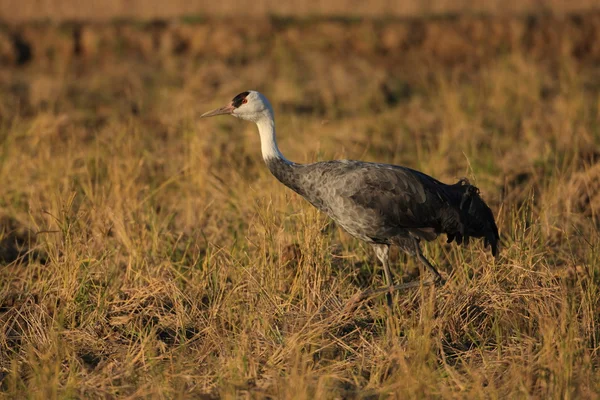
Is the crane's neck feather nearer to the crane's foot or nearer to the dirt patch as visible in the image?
the crane's foot

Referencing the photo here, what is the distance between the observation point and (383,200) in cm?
569

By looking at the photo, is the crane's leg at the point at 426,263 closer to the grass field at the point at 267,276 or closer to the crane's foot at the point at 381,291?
the crane's foot at the point at 381,291

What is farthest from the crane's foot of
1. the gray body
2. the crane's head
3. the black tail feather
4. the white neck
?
the crane's head

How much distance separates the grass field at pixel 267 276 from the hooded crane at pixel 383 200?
10.2 inches

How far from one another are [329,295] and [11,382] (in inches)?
78.5

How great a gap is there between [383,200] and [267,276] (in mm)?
880

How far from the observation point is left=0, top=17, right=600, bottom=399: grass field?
475cm

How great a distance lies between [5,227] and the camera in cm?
702

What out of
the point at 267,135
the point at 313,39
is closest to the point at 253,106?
the point at 267,135

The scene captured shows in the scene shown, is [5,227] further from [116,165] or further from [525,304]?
[525,304]

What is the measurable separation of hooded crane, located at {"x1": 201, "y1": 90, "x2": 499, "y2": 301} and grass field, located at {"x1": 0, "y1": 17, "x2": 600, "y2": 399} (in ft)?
0.85

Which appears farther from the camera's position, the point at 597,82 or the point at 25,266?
the point at 597,82

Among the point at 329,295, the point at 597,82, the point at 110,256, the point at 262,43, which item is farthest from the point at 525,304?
the point at 262,43

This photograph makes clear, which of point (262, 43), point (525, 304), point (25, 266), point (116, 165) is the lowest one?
point (525, 304)
